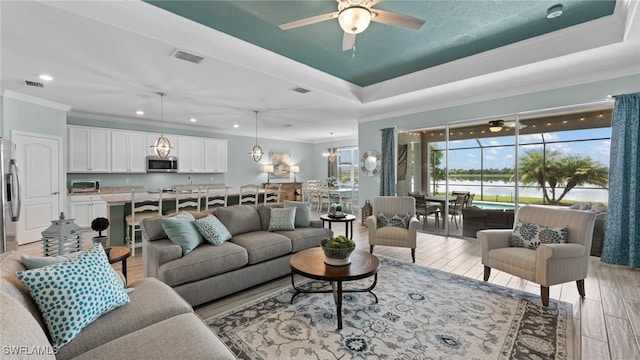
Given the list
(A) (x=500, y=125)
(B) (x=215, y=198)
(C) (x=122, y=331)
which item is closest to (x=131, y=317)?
(C) (x=122, y=331)

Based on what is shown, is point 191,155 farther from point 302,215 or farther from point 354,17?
point 354,17

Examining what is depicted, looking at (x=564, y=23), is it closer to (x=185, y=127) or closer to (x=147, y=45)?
(x=147, y=45)

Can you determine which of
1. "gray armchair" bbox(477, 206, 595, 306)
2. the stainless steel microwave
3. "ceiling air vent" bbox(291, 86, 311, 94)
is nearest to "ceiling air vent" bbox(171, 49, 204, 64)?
"ceiling air vent" bbox(291, 86, 311, 94)

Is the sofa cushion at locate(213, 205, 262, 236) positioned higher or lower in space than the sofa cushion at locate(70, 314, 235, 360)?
higher

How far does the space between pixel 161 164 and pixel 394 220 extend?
6.33 meters

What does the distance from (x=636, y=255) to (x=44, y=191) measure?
31.9 ft

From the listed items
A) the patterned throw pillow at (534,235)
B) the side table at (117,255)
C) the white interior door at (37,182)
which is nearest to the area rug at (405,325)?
the patterned throw pillow at (534,235)

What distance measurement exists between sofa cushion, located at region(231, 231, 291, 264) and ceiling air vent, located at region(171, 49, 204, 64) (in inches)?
89.3

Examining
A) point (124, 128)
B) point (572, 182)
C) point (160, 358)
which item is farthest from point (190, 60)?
point (572, 182)

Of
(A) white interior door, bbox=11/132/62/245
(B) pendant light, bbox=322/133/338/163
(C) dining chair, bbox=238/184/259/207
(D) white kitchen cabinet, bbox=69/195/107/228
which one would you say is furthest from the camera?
(B) pendant light, bbox=322/133/338/163

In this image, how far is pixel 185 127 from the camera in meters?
8.04

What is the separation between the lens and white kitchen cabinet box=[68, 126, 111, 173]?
6.15 metres

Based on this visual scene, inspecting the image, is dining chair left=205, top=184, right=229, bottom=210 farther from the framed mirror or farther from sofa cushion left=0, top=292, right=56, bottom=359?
sofa cushion left=0, top=292, right=56, bottom=359

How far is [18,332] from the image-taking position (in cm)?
98
